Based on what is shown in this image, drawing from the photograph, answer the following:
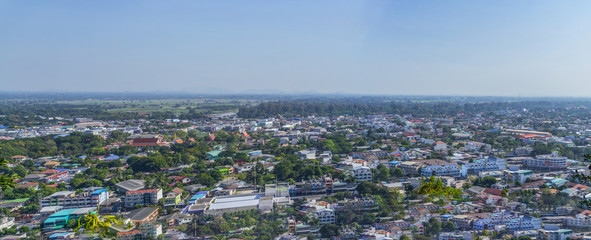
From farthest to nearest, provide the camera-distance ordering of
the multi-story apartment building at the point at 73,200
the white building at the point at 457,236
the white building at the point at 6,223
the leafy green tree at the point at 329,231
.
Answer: the multi-story apartment building at the point at 73,200
the white building at the point at 6,223
the leafy green tree at the point at 329,231
the white building at the point at 457,236

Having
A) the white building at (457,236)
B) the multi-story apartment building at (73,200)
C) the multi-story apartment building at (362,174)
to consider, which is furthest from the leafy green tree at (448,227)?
the multi-story apartment building at (73,200)

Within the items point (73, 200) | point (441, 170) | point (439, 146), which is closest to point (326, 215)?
point (441, 170)

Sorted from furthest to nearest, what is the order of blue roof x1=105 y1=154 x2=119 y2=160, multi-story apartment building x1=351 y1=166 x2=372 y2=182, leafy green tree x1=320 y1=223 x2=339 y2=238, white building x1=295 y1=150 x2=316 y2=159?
white building x1=295 y1=150 x2=316 y2=159 < blue roof x1=105 y1=154 x2=119 y2=160 < multi-story apartment building x1=351 y1=166 x2=372 y2=182 < leafy green tree x1=320 y1=223 x2=339 y2=238

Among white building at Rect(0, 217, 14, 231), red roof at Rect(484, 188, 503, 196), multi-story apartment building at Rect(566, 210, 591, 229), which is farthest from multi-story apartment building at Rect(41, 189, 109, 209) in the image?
multi-story apartment building at Rect(566, 210, 591, 229)

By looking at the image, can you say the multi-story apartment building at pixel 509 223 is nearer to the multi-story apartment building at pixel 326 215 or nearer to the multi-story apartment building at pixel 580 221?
the multi-story apartment building at pixel 580 221

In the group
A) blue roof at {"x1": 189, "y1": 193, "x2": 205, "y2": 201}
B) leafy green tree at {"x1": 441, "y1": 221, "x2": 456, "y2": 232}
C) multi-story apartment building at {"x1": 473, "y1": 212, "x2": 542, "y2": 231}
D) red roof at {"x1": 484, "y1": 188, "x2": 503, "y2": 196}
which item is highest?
red roof at {"x1": 484, "y1": 188, "x2": 503, "y2": 196}

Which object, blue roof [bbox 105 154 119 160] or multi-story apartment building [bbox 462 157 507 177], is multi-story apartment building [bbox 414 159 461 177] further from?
blue roof [bbox 105 154 119 160]

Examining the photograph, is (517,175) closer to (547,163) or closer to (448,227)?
(547,163)

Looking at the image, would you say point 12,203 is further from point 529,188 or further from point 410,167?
point 529,188
